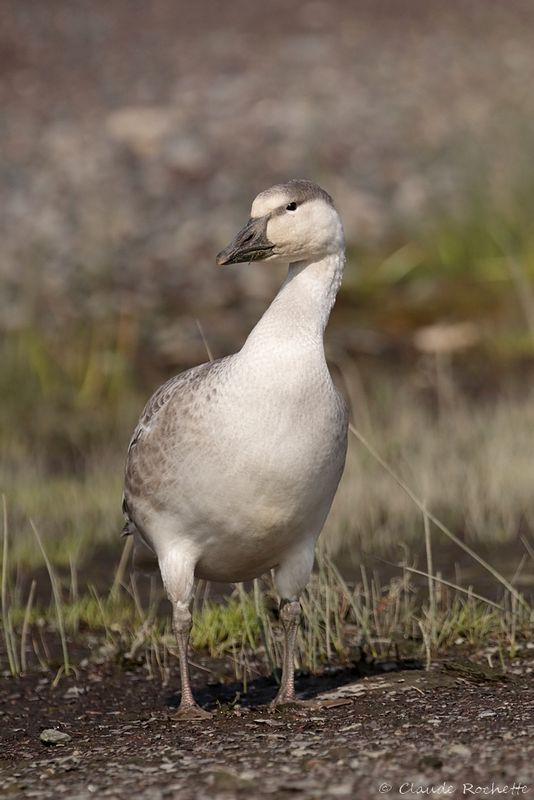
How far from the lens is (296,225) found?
20.0 feet

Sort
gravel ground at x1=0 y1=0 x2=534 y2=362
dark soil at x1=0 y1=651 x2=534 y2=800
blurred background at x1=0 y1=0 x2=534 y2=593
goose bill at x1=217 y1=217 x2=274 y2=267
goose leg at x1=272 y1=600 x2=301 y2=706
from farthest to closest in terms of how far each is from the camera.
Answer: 1. gravel ground at x1=0 y1=0 x2=534 y2=362
2. blurred background at x1=0 y1=0 x2=534 y2=593
3. goose leg at x1=272 y1=600 x2=301 y2=706
4. goose bill at x1=217 y1=217 x2=274 y2=267
5. dark soil at x1=0 y1=651 x2=534 y2=800

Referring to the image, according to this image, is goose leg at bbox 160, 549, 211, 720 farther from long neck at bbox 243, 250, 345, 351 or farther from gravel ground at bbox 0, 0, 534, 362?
gravel ground at bbox 0, 0, 534, 362

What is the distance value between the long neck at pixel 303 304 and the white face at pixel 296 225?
0.06 m

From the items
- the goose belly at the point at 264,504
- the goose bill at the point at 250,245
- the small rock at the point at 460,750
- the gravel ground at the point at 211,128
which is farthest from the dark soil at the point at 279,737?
the gravel ground at the point at 211,128

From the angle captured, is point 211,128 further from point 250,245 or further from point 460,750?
point 460,750

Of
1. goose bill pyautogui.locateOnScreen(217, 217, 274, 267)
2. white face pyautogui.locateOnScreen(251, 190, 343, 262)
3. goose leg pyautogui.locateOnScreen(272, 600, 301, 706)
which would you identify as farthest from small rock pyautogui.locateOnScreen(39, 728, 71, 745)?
white face pyautogui.locateOnScreen(251, 190, 343, 262)

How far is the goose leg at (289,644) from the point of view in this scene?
20.4ft

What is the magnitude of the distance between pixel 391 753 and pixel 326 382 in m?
1.68

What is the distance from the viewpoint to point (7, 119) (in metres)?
22.5

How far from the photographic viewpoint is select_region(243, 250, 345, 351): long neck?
594cm

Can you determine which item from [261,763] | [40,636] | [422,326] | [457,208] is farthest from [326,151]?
[261,763]

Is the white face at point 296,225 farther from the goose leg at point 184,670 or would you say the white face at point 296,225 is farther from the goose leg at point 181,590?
the goose leg at point 184,670

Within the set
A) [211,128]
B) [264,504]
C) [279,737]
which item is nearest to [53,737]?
[279,737]

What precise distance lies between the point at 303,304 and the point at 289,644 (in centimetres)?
152
